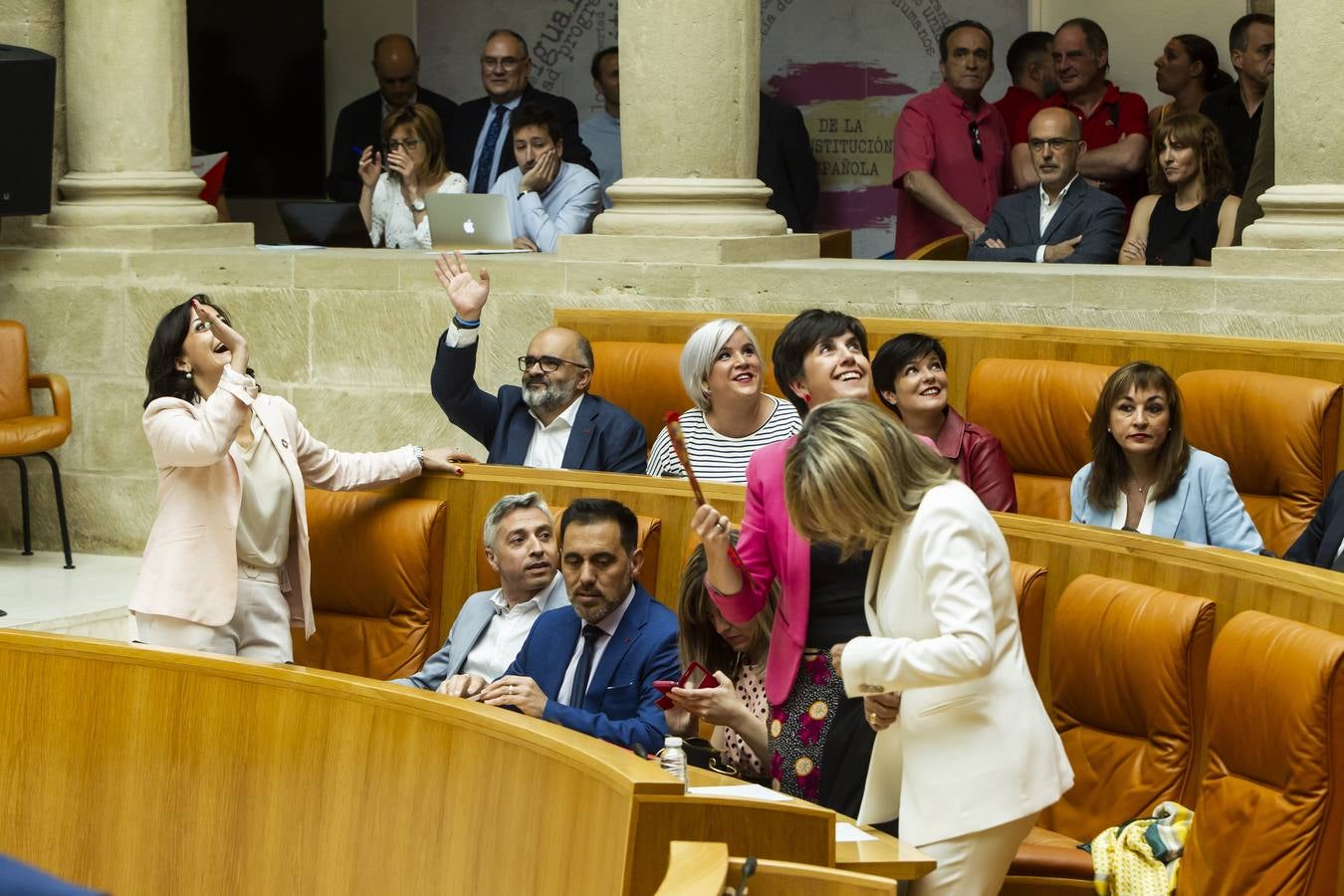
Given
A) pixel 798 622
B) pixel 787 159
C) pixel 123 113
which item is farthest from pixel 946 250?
pixel 798 622

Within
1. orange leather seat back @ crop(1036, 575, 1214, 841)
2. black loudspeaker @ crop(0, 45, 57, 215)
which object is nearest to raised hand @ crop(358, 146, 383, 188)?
black loudspeaker @ crop(0, 45, 57, 215)

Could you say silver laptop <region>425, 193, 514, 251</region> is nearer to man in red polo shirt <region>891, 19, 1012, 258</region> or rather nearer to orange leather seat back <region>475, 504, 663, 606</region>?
man in red polo shirt <region>891, 19, 1012, 258</region>

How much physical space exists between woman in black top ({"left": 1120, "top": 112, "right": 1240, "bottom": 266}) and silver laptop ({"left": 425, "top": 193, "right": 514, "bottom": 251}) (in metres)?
2.07

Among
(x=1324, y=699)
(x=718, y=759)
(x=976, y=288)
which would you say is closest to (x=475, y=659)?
(x=718, y=759)

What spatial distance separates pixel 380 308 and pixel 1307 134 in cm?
312

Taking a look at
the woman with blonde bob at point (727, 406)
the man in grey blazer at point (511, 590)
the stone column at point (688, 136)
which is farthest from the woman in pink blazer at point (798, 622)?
the stone column at point (688, 136)

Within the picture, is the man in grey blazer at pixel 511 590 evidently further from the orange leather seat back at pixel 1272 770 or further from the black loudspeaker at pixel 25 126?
the black loudspeaker at pixel 25 126

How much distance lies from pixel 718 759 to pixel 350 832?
710 millimetres

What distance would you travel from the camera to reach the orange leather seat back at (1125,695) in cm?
360

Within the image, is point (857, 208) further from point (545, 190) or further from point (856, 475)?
point (856, 475)

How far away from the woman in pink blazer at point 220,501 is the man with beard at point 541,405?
56 centimetres

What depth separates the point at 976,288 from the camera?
6000mm

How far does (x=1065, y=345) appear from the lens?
548 centimetres

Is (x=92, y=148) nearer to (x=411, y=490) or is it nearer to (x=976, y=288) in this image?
(x=411, y=490)
